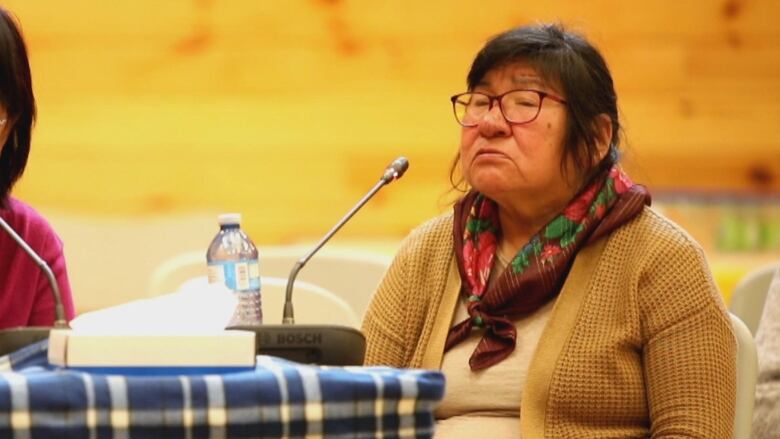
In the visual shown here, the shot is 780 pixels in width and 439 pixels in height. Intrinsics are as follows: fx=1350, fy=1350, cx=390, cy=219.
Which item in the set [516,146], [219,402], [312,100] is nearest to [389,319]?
[516,146]

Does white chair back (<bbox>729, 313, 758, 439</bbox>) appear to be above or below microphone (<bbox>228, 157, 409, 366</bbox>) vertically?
below

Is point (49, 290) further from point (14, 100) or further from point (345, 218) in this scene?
point (345, 218)

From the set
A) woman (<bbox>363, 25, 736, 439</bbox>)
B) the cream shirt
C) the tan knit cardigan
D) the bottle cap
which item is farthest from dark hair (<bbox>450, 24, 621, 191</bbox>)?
the bottle cap

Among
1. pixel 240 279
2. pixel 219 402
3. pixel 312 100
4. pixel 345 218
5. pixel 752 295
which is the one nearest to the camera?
pixel 219 402

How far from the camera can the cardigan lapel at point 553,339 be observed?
73.2 inches

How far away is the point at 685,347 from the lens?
1.85 meters

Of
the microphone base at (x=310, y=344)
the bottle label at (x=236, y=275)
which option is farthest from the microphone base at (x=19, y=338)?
the bottle label at (x=236, y=275)

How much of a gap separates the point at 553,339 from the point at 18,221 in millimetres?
868

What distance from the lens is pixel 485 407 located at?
6.37 feet

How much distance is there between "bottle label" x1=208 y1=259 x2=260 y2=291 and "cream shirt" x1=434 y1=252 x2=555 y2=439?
1.06 feet

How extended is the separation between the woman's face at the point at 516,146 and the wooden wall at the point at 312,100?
1.97 m

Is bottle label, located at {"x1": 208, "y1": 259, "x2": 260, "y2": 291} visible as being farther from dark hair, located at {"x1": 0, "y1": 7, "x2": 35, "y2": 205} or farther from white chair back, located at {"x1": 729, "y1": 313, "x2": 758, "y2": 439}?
white chair back, located at {"x1": 729, "y1": 313, "x2": 758, "y2": 439}

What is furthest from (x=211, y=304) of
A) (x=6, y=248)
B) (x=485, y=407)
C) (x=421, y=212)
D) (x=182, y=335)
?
(x=421, y=212)

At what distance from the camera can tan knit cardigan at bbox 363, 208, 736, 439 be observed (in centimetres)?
184
